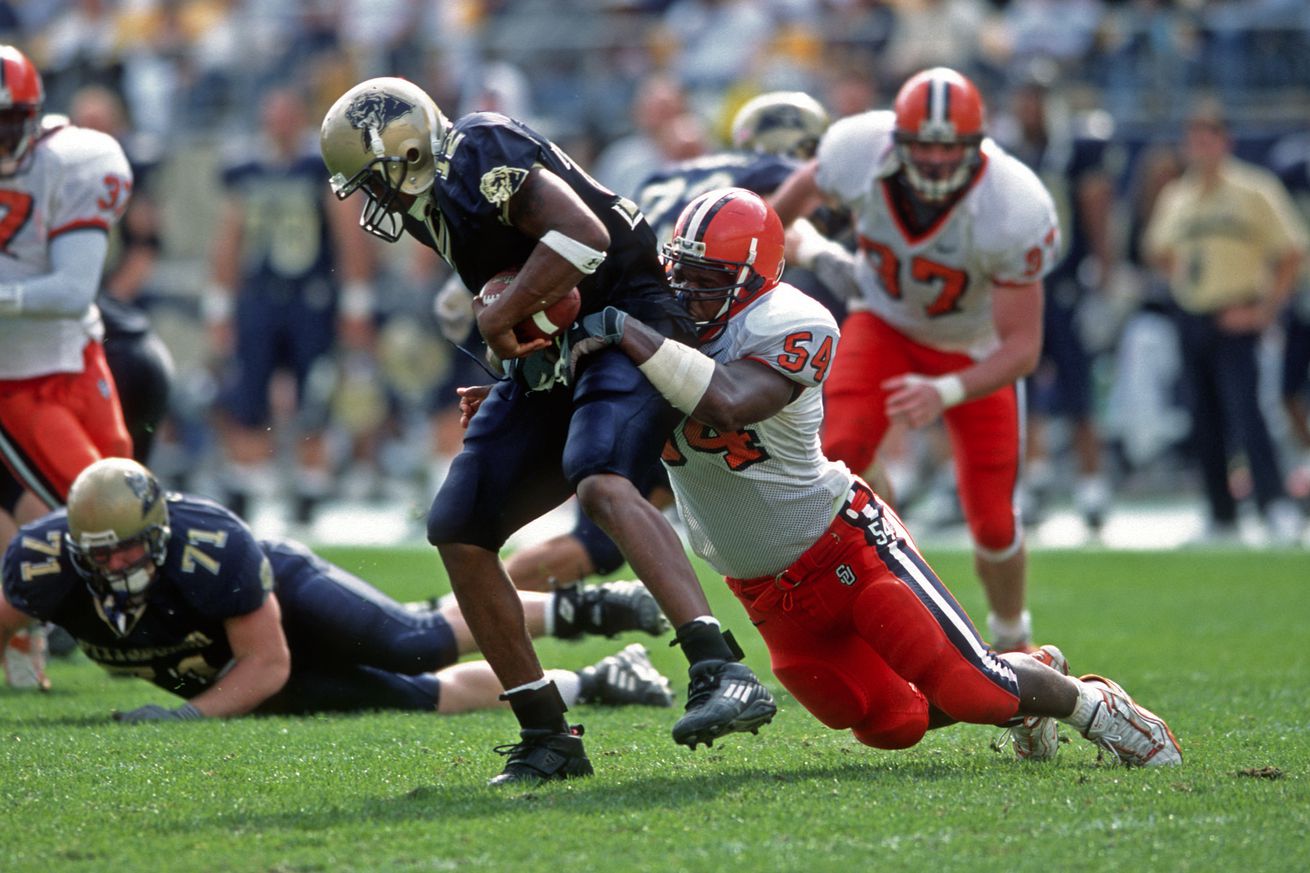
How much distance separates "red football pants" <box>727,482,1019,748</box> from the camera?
3959mm

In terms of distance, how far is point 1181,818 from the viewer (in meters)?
3.59

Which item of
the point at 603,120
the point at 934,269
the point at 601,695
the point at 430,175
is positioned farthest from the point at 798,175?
the point at 603,120

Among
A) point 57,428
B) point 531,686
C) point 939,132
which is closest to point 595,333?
point 531,686

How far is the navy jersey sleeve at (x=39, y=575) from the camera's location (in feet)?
16.0

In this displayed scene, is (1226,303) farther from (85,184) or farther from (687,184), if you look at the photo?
(85,184)

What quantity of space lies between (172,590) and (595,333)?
5.37 feet

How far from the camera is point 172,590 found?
16.0 ft

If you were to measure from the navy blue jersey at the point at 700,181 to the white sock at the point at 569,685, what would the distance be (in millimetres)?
1747

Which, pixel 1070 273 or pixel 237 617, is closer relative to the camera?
pixel 237 617

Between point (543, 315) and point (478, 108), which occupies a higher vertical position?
point (478, 108)

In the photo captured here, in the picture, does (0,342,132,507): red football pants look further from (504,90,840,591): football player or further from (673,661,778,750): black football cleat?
(673,661,778,750): black football cleat

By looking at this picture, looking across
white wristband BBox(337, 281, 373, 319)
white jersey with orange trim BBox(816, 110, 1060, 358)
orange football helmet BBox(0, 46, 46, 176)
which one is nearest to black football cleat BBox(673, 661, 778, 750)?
white jersey with orange trim BBox(816, 110, 1060, 358)

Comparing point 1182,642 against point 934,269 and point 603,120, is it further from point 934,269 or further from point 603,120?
point 603,120

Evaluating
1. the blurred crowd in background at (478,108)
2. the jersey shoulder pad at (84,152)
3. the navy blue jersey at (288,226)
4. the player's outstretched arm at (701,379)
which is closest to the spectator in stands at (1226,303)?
the blurred crowd in background at (478,108)
